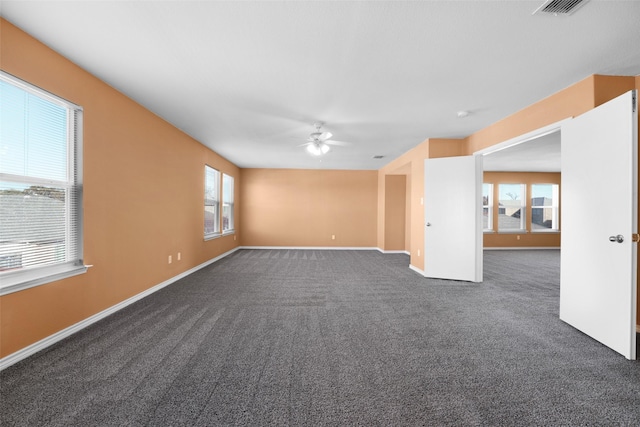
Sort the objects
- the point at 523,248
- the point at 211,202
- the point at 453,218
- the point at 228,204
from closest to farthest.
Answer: the point at 453,218 → the point at 211,202 → the point at 228,204 → the point at 523,248

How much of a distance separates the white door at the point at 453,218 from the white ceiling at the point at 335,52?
1.00 m

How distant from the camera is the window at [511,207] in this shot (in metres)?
8.59

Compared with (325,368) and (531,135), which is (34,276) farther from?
(531,135)

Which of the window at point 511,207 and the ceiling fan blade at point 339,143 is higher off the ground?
the ceiling fan blade at point 339,143

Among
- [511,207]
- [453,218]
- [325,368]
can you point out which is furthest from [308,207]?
[511,207]

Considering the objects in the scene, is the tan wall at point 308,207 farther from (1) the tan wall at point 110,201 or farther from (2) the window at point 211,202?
(1) the tan wall at point 110,201

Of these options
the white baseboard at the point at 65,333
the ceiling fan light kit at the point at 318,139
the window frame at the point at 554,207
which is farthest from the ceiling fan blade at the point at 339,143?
the window frame at the point at 554,207

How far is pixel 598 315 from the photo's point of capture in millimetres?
2377

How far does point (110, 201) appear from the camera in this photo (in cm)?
291

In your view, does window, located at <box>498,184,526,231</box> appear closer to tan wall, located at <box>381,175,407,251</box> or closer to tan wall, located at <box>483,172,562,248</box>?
tan wall, located at <box>483,172,562,248</box>

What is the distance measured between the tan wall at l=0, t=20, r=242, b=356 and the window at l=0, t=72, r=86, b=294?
0.08 metres

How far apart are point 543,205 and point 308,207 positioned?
757 centimetres

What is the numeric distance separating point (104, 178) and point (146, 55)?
1.36 m

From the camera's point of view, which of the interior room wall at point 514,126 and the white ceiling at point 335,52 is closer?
the white ceiling at point 335,52
